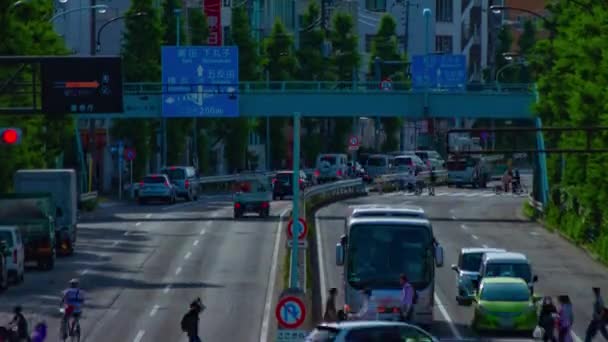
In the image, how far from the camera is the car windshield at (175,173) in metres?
84.1

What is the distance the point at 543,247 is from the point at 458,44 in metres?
83.6

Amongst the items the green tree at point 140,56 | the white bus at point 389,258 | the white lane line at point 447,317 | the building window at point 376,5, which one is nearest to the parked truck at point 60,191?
the white lane line at point 447,317

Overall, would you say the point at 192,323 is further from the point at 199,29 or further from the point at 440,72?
the point at 199,29

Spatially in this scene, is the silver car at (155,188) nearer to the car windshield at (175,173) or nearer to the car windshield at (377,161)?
the car windshield at (175,173)

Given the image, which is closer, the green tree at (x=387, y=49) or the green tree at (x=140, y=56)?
the green tree at (x=140, y=56)

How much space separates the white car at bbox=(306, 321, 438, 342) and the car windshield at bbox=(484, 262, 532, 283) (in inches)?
722

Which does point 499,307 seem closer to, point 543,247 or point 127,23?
point 543,247

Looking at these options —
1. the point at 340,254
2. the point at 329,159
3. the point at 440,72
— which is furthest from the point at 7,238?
the point at 329,159

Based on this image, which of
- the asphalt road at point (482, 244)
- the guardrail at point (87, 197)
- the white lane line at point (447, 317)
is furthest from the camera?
the guardrail at point (87, 197)

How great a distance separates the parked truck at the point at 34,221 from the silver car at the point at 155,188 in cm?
2774

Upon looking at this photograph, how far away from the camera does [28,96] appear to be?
61.1 m

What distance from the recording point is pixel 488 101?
77.9 meters

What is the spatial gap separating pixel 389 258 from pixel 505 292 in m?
3.16

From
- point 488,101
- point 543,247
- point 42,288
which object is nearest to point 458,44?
point 488,101
